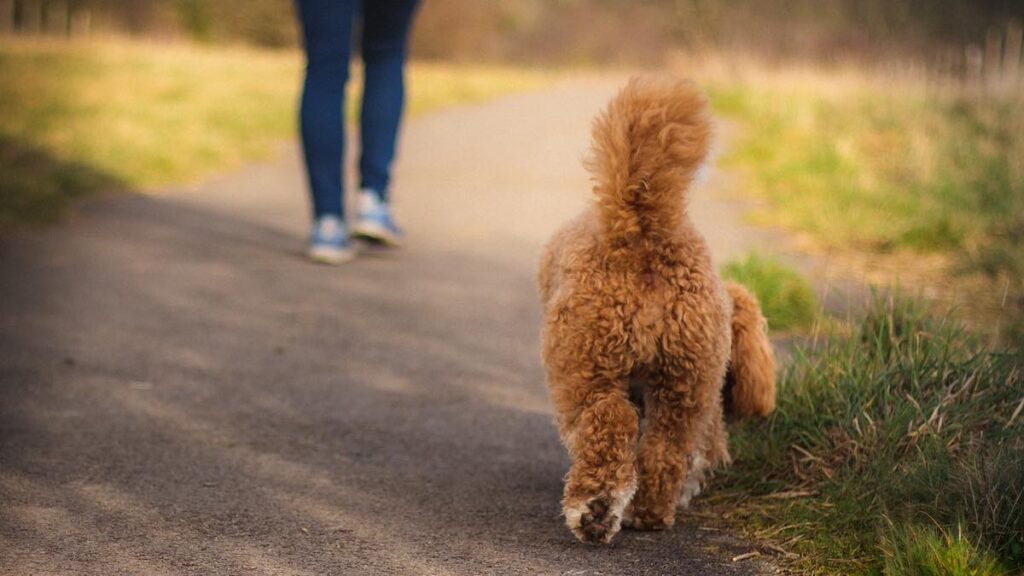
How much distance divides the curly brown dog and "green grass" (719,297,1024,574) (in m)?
0.38

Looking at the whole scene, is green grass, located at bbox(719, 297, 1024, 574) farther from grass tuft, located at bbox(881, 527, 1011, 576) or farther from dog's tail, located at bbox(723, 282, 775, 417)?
dog's tail, located at bbox(723, 282, 775, 417)

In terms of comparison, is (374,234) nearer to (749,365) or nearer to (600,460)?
(749,365)

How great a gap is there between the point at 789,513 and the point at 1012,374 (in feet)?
2.62

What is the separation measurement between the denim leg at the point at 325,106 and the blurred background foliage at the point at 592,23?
21529 mm

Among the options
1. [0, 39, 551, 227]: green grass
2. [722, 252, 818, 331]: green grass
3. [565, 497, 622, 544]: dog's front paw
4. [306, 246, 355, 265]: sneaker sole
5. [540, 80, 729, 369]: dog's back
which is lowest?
[0, 39, 551, 227]: green grass

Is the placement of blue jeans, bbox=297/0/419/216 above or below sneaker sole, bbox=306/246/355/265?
above

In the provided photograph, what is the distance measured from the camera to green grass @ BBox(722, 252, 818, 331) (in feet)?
16.9

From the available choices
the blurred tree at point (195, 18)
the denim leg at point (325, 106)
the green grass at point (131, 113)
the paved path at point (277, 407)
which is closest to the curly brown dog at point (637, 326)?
the paved path at point (277, 407)

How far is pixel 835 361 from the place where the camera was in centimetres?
352

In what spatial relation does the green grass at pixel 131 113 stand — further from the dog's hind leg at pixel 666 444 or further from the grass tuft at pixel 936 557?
the grass tuft at pixel 936 557

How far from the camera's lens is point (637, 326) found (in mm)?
2873

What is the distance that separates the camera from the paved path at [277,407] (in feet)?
9.42

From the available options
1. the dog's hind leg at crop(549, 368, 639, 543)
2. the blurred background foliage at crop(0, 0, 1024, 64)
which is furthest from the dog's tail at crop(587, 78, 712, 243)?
the blurred background foliage at crop(0, 0, 1024, 64)

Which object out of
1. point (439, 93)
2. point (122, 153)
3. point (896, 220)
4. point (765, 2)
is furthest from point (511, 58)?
point (896, 220)
